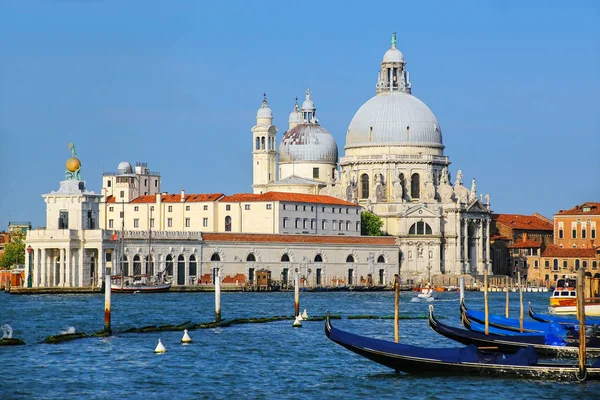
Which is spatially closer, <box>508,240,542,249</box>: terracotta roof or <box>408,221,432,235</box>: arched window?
<box>408,221,432,235</box>: arched window

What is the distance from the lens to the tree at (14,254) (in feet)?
352

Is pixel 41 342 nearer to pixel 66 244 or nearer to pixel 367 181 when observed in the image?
pixel 66 244

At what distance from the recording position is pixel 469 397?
121 feet

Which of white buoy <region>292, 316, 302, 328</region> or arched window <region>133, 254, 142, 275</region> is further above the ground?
arched window <region>133, 254, 142, 275</region>

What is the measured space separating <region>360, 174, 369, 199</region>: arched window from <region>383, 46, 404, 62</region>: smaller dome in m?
10.0

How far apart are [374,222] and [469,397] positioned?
258 feet

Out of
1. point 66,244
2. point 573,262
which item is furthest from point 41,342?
point 573,262

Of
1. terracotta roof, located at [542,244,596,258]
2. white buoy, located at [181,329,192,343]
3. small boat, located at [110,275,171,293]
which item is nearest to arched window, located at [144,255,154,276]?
small boat, located at [110,275,171,293]

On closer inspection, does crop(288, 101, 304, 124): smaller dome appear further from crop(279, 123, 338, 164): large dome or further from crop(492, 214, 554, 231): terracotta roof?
crop(492, 214, 554, 231): terracotta roof

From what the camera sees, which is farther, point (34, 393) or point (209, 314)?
point (209, 314)

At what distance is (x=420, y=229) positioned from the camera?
11625cm

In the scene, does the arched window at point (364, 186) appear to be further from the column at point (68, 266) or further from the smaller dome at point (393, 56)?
the column at point (68, 266)

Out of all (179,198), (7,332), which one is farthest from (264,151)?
(7,332)

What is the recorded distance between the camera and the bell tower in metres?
127
